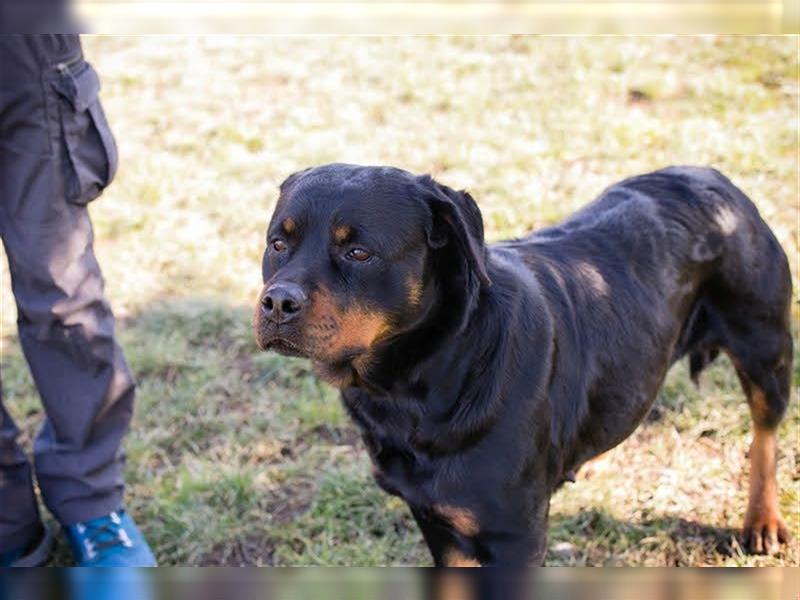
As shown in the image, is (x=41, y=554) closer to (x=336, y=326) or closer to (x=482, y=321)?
(x=336, y=326)

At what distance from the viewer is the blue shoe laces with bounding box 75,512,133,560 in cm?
348

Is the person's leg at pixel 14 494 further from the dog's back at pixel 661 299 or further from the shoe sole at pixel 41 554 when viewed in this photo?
the dog's back at pixel 661 299

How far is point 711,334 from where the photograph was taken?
3.28m

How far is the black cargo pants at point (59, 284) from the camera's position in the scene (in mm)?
2984

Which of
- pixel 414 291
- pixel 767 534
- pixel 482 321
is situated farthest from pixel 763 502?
pixel 414 291

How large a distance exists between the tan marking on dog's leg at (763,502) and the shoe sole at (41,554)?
A: 8.46ft

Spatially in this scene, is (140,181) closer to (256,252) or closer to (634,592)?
(256,252)

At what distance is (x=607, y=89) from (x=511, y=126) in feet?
2.55

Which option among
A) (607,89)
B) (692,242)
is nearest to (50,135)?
(692,242)

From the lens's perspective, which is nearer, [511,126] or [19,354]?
[19,354]

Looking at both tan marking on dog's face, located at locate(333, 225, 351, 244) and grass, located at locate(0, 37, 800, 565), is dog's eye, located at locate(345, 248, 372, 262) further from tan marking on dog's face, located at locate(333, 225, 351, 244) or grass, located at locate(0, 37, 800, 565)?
grass, located at locate(0, 37, 800, 565)

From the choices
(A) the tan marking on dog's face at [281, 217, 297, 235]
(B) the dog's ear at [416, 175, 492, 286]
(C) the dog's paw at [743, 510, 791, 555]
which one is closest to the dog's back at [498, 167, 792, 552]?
(C) the dog's paw at [743, 510, 791, 555]

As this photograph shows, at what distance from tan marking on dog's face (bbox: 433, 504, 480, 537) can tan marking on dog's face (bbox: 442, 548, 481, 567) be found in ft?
0.61

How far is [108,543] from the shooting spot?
3480 millimetres
